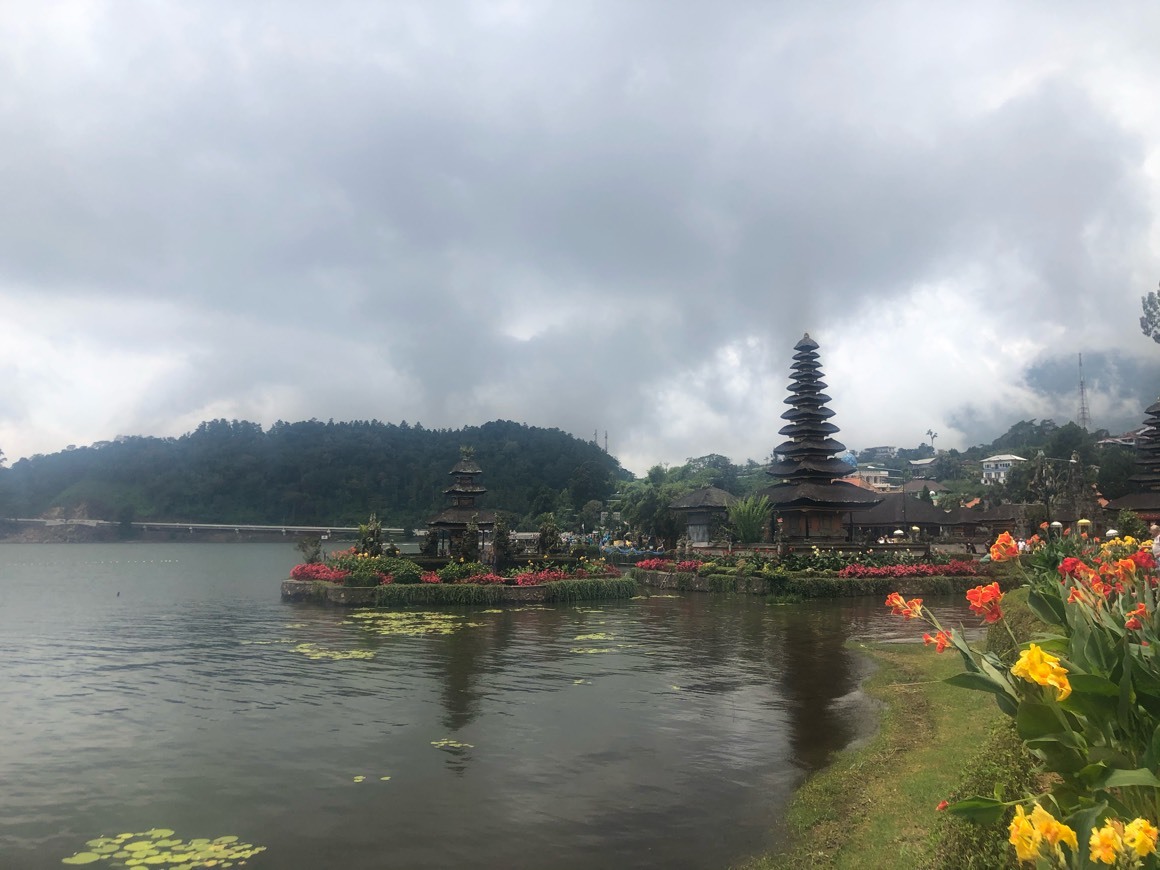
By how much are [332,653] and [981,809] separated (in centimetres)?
1716

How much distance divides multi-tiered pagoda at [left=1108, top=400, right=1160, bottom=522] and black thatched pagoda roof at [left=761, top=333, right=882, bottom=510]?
831 inches

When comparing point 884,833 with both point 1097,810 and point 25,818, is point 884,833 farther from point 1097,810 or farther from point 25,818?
Result: point 25,818

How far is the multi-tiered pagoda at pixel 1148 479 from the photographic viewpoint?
5175 centimetres

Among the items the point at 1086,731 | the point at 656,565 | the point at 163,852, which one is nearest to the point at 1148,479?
the point at 656,565

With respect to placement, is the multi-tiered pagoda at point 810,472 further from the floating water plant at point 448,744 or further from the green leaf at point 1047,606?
the green leaf at point 1047,606

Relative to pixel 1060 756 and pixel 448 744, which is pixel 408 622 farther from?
pixel 1060 756

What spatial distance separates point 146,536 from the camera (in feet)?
380

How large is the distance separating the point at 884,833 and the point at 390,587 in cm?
2441

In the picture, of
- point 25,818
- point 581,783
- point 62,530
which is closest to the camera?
point 25,818

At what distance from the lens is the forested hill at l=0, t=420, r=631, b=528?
11400 cm

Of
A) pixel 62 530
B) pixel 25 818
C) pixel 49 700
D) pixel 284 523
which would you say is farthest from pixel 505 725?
pixel 62 530

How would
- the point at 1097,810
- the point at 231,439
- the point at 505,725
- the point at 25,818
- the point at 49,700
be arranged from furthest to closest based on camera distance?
the point at 231,439, the point at 49,700, the point at 505,725, the point at 25,818, the point at 1097,810

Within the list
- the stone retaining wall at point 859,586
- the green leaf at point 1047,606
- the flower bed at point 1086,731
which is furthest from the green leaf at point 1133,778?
the stone retaining wall at point 859,586

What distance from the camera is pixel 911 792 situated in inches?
298
